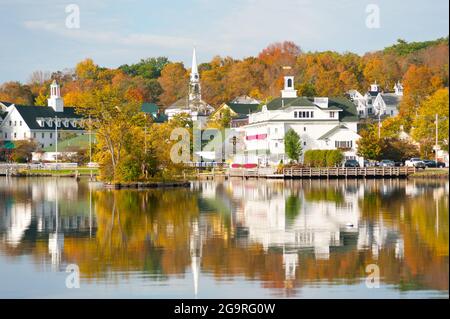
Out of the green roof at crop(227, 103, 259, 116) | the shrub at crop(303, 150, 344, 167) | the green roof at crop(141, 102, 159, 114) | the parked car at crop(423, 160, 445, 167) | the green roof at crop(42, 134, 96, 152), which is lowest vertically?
the parked car at crop(423, 160, 445, 167)

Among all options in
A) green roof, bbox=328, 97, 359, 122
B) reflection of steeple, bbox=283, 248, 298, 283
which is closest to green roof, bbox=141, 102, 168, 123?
green roof, bbox=328, 97, 359, 122

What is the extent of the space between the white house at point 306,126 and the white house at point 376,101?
28460mm

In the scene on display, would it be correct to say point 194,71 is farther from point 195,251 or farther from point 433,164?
point 195,251

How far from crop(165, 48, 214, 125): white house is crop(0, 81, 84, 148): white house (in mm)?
18149

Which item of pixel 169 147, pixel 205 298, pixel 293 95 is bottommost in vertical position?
pixel 205 298

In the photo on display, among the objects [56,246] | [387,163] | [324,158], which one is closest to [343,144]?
[324,158]

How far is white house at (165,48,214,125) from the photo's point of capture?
141875 millimetres

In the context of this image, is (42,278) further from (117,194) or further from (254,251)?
(117,194)

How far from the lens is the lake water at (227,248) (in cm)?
2308

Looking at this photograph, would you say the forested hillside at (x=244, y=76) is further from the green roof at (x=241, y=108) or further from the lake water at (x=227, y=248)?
the lake water at (x=227, y=248)

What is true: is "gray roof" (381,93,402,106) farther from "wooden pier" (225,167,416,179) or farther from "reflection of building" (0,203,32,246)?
"reflection of building" (0,203,32,246)

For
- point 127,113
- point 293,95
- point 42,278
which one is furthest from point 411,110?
point 42,278

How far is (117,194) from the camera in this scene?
60625 mm

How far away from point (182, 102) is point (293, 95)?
1977 inches
